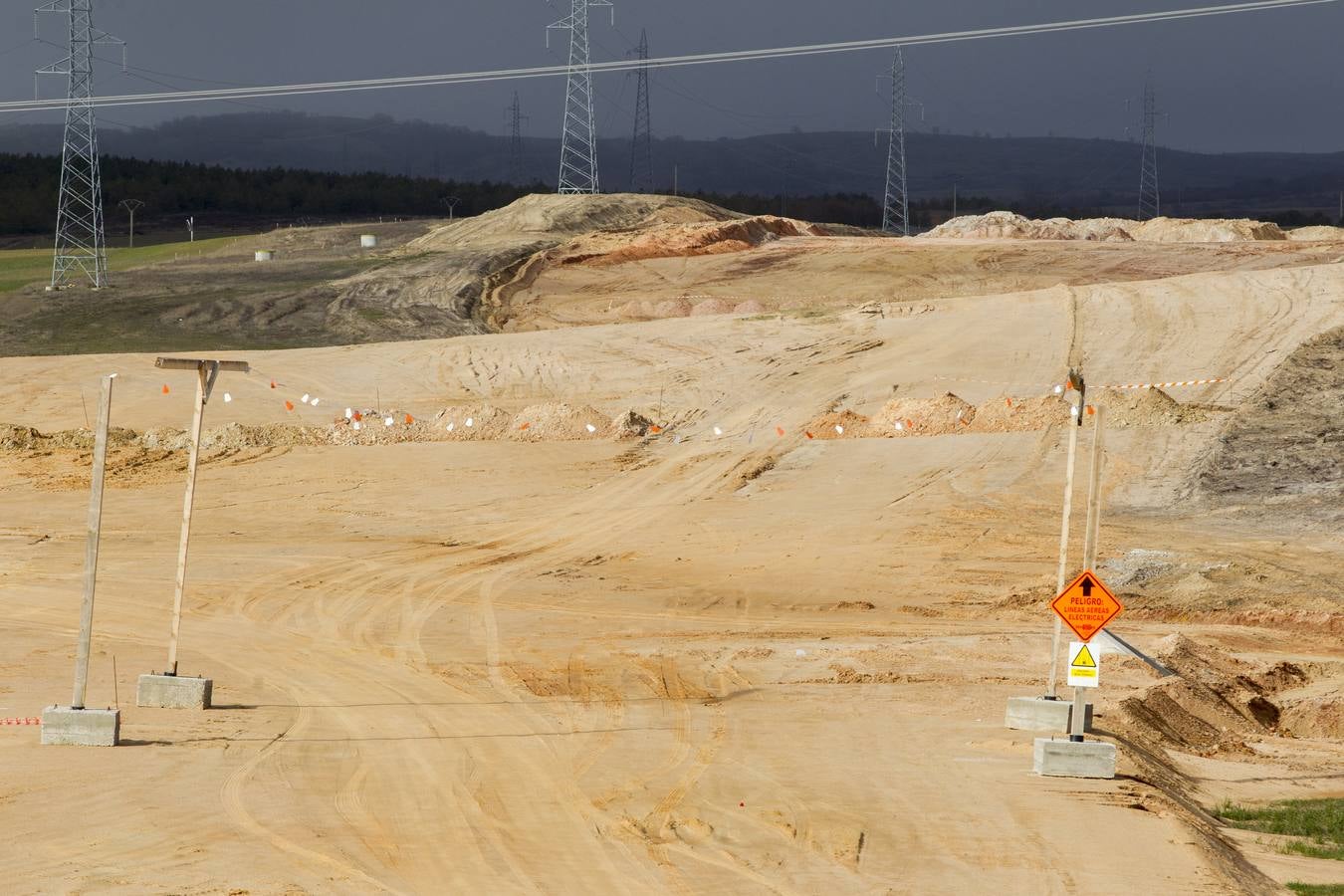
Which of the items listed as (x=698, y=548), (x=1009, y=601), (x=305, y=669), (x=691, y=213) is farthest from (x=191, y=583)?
(x=691, y=213)

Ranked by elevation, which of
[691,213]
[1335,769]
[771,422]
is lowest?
[1335,769]

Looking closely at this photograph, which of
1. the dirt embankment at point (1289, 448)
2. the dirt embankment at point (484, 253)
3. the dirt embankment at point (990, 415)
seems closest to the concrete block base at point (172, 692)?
the dirt embankment at point (1289, 448)

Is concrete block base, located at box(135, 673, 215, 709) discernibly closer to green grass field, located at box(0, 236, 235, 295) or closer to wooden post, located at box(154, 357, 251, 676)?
wooden post, located at box(154, 357, 251, 676)

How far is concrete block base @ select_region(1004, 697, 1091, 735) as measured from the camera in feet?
49.3

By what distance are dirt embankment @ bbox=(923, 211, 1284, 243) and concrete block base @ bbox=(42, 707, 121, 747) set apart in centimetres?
5809

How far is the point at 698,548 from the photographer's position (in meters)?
25.6

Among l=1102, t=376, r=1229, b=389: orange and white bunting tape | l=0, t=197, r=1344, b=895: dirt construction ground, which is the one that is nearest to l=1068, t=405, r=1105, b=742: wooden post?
l=0, t=197, r=1344, b=895: dirt construction ground

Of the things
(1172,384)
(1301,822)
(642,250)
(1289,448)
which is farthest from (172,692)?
(642,250)

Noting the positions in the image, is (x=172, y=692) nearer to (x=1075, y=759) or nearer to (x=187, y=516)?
(x=187, y=516)

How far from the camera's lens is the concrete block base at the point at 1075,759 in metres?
13.4

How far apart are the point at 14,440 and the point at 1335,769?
87.9 feet

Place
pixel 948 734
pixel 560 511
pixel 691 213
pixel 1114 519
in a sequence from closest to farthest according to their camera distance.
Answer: pixel 948 734 < pixel 1114 519 < pixel 560 511 < pixel 691 213

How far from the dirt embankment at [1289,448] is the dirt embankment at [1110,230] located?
3757cm

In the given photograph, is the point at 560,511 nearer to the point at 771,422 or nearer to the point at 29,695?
the point at 771,422
